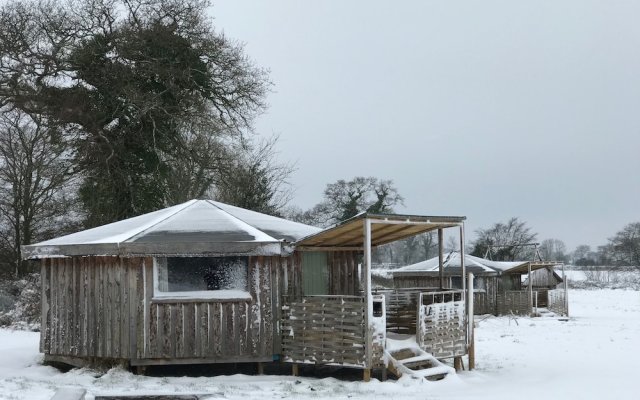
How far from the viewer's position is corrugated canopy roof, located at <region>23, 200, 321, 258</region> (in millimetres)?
12492

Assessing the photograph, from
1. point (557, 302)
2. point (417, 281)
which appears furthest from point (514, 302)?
point (417, 281)

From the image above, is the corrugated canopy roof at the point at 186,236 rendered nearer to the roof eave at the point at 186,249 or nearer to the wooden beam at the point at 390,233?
the roof eave at the point at 186,249

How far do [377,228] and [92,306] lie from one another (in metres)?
5.46

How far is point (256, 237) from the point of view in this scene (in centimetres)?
1283

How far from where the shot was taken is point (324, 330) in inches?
478

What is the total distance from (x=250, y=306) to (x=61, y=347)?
149 inches

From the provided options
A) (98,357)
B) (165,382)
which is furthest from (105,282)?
(165,382)

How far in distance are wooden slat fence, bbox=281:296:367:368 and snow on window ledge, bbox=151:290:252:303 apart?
84 cm

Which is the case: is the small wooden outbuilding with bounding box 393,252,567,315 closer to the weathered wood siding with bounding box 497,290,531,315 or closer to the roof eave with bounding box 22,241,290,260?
the weathered wood siding with bounding box 497,290,531,315

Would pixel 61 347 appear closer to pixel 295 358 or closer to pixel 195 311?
pixel 195 311

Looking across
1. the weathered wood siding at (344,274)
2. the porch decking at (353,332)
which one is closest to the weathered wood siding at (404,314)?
the weathered wood siding at (344,274)

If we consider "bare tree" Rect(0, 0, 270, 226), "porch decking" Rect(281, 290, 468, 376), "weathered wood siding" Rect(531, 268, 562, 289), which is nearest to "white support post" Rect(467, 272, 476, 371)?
"porch decking" Rect(281, 290, 468, 376)

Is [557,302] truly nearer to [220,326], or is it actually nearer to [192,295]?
[220,326]

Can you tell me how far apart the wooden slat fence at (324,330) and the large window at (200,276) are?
1.09 meters
